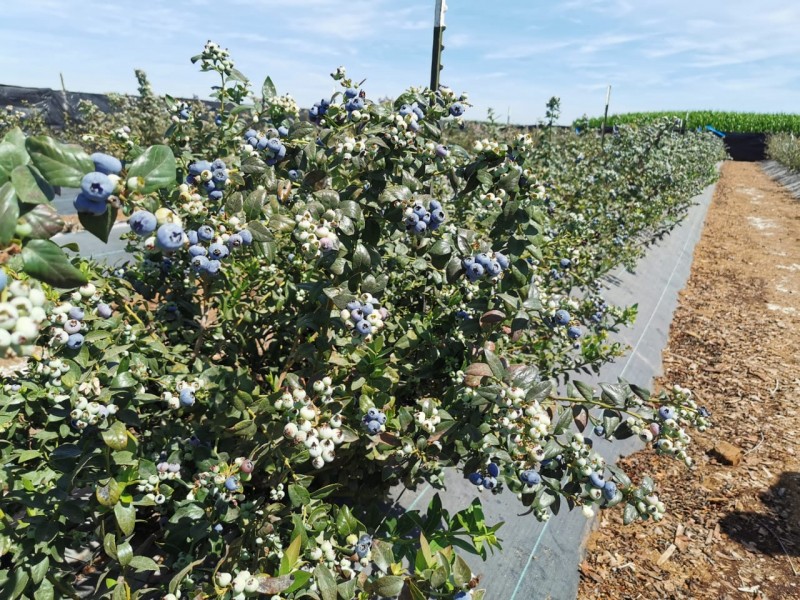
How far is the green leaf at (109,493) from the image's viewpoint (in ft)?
4.41

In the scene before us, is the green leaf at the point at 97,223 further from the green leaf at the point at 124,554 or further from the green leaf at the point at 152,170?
the green leaf at the point at 124,554

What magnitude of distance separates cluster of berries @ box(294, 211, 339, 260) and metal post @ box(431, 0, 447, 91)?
148 centimetres

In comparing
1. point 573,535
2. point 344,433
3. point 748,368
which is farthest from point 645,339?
point 344,433

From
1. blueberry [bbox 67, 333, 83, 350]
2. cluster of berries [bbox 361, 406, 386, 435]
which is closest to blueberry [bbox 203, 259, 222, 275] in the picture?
blueberry [bbox 67, 333, 83, 350]

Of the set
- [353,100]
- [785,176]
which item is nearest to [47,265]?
[353,100]

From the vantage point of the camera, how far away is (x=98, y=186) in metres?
0.81

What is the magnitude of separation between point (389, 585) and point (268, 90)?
72.9 inches

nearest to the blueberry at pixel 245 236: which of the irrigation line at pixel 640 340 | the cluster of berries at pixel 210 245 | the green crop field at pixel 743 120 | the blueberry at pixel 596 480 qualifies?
the cluster of berries at pixel 210 245

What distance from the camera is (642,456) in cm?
379

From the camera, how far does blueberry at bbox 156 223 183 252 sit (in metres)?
0.97

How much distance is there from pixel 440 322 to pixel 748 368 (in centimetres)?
505

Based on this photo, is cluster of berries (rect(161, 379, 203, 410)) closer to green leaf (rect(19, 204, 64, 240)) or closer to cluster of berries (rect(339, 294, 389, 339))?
cluster of berries (rect(339, 294, 389, 339))

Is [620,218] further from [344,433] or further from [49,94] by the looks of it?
[49,94]

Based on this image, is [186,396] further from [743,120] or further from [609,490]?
[743,120]
